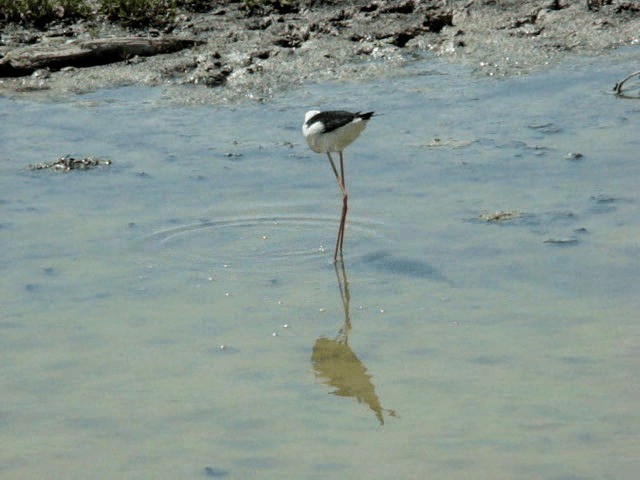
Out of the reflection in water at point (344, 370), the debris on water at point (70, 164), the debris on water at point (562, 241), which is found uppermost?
the debris on water at point (70, 164)

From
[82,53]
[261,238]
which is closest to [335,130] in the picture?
[261,238]

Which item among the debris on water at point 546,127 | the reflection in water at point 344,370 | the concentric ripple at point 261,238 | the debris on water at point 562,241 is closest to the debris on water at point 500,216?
the debris on water at point 562,241

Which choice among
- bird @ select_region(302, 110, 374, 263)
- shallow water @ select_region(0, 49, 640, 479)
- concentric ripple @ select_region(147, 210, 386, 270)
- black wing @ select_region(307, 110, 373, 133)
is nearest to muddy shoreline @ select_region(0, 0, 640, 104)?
shallow water @ select_region(0, 49, 640, 479)

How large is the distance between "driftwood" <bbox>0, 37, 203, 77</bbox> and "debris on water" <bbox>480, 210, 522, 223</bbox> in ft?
14.0

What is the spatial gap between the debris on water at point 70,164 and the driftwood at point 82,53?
2.15m

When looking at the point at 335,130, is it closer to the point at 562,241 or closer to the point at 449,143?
the point at 562,241

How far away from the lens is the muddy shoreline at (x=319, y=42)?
9.59 metres

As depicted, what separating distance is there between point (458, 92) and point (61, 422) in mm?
5211

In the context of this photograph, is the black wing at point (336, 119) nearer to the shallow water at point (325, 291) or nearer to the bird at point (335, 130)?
the bird at point (335, 130)

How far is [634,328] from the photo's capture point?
206 inches

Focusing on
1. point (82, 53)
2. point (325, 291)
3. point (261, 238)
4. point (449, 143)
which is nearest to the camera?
point (325, 291)

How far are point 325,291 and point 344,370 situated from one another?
919 millimetres

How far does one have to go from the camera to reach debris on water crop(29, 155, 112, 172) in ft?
25.9

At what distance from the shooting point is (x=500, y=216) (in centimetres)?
671
